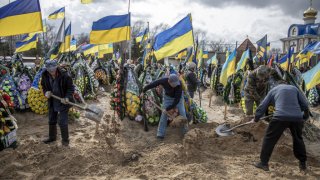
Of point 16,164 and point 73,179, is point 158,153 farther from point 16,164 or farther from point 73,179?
point 16,164

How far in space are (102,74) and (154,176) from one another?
10.7 meters

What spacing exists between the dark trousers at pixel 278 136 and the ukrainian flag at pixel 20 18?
15.5ft

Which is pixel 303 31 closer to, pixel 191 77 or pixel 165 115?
pixel 191 77

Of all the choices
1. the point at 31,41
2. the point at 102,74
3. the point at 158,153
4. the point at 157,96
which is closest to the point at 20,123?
the point at 157,96

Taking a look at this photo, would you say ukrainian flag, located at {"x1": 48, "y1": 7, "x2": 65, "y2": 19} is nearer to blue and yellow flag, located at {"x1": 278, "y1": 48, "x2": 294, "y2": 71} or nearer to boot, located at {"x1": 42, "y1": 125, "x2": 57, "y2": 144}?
boot, located at {"x1": 42, "y1": 125, "x2": 57, "y2": 144}

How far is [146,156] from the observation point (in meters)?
4.92

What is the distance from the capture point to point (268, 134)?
4.30 metres

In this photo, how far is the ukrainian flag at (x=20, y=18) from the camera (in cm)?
578

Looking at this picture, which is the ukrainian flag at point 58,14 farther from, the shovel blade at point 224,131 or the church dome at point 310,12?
the church dome at point 310,12

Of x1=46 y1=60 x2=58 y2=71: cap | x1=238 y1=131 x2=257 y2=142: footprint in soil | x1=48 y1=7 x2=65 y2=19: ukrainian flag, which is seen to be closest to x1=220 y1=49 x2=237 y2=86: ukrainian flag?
x1=238 y1=131 x2=257 y2=142: footprint in soil

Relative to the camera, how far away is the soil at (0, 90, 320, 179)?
13.7 ft

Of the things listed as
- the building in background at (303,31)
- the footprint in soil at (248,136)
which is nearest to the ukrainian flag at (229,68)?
the footprint in soil at (248,136)

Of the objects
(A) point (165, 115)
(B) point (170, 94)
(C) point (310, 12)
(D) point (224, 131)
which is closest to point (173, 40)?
(B) point (170, 94)

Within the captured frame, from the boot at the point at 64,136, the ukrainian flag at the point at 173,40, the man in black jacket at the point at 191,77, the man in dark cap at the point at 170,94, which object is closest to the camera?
the boot at the point at 64,136
